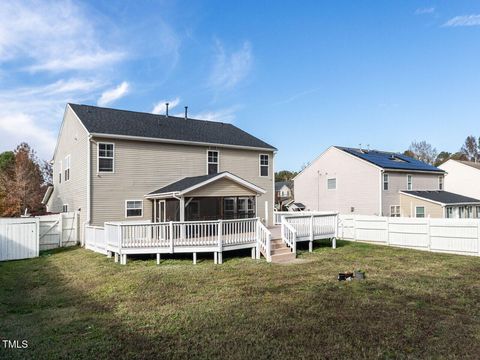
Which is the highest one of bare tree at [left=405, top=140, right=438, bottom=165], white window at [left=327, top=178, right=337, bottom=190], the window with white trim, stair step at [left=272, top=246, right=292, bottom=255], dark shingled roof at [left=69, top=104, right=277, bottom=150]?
bare tree at [left=405, top=140, right=438, bottom=165]

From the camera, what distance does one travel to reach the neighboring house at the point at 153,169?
15.8m

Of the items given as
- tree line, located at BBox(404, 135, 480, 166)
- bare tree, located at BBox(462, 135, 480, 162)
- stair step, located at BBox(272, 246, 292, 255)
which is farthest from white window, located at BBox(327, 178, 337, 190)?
bare tree, located at BBox(462, 135, 480, 162)

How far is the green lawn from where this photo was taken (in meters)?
4.94

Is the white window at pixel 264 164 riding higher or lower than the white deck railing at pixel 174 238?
higher

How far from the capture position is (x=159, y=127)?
1914cm

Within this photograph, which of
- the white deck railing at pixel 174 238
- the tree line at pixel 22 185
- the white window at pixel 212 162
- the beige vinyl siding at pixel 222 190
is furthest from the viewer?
the tree line at pixel 22 185

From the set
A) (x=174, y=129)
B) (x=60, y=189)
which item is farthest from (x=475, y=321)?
(x=60, y=189)

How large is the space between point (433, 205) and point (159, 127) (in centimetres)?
2071

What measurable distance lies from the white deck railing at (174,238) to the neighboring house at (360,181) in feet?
55.9

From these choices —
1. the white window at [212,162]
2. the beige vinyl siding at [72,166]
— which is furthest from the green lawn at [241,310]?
the white window at [212,162]

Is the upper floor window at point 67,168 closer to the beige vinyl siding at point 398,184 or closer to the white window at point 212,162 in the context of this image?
the white window at point 212,162

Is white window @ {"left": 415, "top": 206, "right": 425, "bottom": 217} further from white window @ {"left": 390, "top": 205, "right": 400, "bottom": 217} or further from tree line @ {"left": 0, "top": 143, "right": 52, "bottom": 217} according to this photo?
tree line @ {"left": 0, "top": 143, "right": 52, "bottom": 217}

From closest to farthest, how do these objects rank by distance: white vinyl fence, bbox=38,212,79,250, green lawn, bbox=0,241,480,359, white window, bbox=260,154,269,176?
green lawn, bbox=0,241,480,359 < white vinyl fence, bbox=38,212,79,250 < white window, bbox=260,154,269,176

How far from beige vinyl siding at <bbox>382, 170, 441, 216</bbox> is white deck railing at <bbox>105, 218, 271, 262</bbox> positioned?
681 inches
